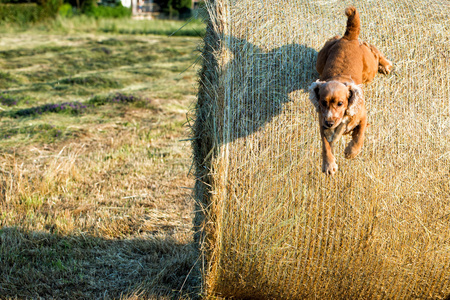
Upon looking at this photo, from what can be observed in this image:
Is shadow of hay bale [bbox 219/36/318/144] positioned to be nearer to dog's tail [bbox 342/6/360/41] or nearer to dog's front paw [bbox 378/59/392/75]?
dog's tail [bbox 342/6/360/41]

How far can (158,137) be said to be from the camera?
8.12 m

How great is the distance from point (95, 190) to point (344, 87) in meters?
4.28

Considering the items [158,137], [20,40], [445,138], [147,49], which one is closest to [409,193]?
[445,138]

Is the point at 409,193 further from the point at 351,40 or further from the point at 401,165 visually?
the point at 351,40

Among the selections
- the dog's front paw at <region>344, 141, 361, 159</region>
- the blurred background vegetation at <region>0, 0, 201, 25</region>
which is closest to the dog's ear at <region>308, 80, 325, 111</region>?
the dog's front paw at <region>344, 141, 361, 159</region>

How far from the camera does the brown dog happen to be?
262cm

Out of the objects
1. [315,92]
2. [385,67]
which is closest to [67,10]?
[385,67]

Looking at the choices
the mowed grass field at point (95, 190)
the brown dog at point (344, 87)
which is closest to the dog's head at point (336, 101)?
the brown dog at point (344, 87)

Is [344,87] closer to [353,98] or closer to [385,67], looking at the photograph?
[353,98]

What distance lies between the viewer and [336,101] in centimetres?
260

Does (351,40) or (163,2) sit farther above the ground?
(163,2)

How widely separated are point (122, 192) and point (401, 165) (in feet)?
12.6

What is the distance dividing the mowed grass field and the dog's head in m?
1.58

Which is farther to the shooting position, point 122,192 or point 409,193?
point 122,192
